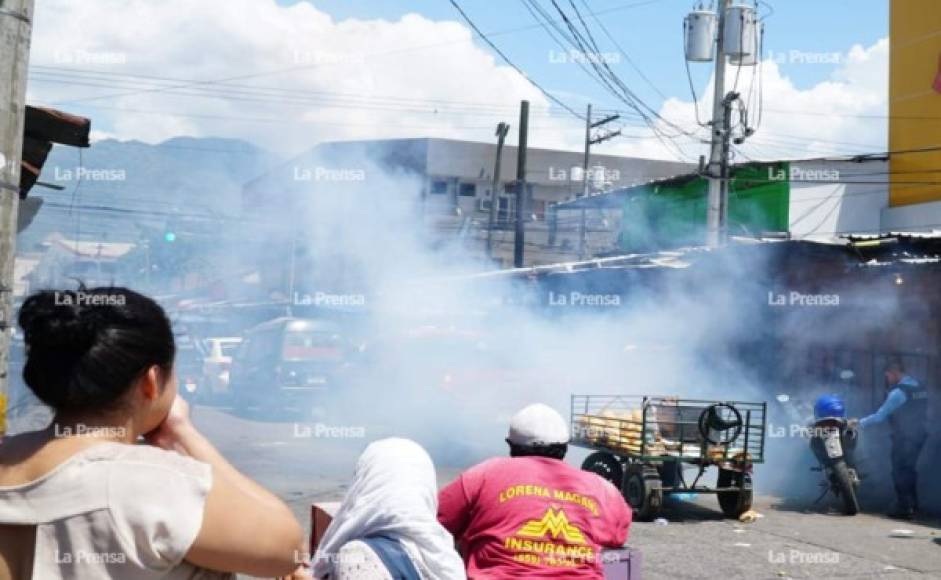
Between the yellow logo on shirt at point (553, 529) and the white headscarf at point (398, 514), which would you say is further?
the yellow logo on shirt at point (553, 529)

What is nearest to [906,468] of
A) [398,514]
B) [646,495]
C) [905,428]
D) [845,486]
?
[905,428]

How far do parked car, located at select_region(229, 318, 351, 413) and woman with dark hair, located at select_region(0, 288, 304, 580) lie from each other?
16.8 meters

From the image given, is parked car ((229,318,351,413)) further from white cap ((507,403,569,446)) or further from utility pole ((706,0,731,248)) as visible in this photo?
white cap ((507,403,569,446))

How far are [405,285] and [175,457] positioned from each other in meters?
19.8

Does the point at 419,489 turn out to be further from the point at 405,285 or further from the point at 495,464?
the point at 405,285

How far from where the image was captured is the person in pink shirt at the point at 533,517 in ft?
12.3

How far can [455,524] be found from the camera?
3.93 m

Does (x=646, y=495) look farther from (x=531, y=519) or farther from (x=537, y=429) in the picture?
(x=531, y=519)

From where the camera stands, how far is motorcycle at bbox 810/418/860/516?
11.4 meters

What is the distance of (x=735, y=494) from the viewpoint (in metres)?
10.9

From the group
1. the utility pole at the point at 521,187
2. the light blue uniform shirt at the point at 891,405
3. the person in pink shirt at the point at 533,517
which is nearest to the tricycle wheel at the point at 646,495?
the light blue uniform shirt at the point at 891,405

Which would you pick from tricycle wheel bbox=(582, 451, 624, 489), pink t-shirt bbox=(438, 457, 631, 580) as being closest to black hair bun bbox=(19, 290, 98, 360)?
pink t-shirt bbox=(438, 457, 631, 580)

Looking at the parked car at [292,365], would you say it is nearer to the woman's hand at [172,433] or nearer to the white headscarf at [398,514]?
the white headscarf at [398,514]

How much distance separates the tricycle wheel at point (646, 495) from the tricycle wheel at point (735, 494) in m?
0.78
